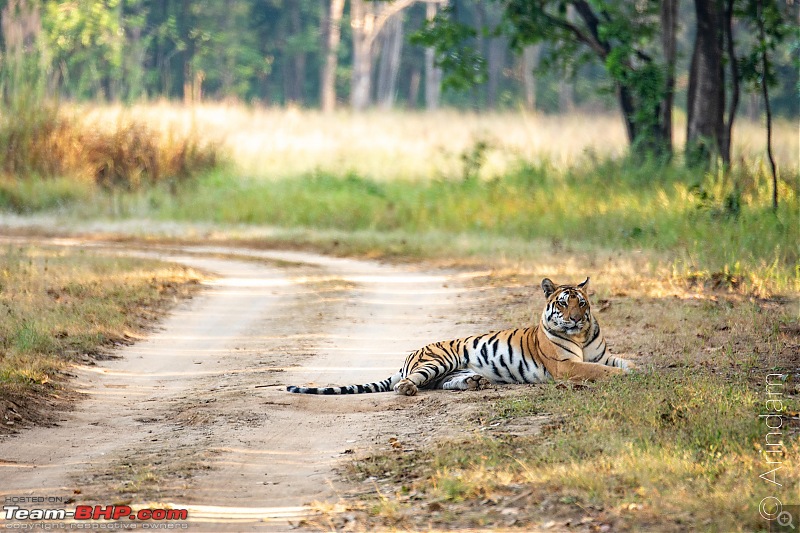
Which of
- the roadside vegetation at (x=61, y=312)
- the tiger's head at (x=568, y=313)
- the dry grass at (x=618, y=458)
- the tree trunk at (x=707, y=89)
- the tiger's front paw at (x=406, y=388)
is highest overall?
the tree trunk at (x=707, y=89)

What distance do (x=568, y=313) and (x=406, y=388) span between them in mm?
1302

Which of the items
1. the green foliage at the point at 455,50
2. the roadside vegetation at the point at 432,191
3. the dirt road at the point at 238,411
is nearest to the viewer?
the dirt road at the point at 238,411

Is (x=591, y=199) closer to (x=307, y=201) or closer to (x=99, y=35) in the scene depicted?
(x=307, y=201)

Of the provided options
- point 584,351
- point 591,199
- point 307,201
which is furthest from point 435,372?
point 307,201

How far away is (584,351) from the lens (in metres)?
8.60

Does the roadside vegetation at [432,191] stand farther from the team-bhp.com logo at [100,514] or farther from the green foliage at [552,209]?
the team-bhp.com logo at [100,514]

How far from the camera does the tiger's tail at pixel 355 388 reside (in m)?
8.65

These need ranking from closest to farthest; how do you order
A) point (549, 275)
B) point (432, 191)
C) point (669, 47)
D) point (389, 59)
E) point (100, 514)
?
point (100, 514) < point (549, 275) < point (669, 47) < point (432, 191) < point (389, 59)

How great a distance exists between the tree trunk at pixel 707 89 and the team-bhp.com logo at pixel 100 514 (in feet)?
52.6

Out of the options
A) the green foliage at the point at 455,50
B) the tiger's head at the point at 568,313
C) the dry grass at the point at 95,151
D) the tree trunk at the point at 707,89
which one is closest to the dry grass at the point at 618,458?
the tiger's head at the point at 568,313

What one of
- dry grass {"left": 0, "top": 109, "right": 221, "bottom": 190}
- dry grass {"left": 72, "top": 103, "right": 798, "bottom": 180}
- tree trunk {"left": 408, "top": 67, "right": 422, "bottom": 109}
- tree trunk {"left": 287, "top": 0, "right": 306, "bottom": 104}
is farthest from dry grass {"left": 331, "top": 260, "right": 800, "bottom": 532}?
tree trunk {"left": 408, "top": 67, "right": 422, "bottom": 109}

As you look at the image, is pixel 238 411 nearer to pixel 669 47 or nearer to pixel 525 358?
pixel 525 358

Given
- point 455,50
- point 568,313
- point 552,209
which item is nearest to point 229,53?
point 455,50

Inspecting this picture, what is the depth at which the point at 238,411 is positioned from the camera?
830 cm
